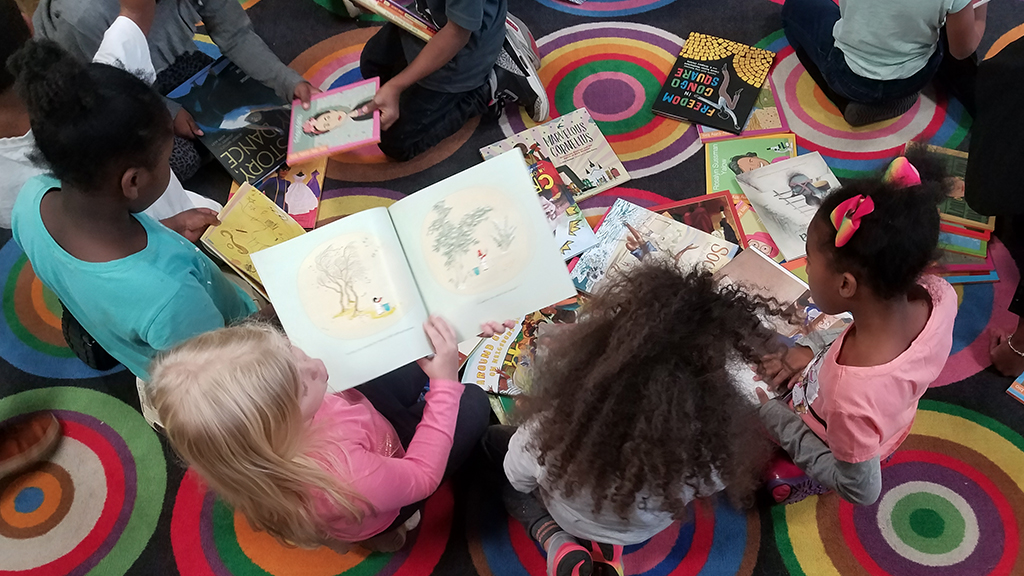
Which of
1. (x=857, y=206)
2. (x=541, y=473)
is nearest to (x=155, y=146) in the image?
(x=541, y=473)

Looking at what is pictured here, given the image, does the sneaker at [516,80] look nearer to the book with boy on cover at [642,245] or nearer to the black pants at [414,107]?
the black pants at [414,107]

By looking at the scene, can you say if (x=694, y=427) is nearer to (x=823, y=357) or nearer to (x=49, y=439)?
(x=823, y=357)

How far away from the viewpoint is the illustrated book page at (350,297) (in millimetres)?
905

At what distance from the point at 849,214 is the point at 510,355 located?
0.68 metres

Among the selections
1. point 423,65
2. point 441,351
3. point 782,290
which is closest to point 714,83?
point 782,290

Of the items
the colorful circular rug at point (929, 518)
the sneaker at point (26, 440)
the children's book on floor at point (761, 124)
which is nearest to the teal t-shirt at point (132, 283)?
the sneaker at point (26, 440)

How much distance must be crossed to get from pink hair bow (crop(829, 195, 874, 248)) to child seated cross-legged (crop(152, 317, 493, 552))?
1.71 ft

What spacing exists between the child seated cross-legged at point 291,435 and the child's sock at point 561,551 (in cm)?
25

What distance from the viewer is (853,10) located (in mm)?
1365

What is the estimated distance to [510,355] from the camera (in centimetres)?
125

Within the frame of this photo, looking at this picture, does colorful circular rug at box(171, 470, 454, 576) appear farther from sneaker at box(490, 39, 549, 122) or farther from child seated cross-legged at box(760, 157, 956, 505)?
sneaker at box(490, 39, 549, 122)

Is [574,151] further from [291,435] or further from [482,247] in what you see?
[291,435]

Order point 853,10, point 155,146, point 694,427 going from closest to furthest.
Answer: point 694,427
point 155,146
point 853,10

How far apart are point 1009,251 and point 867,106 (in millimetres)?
428
